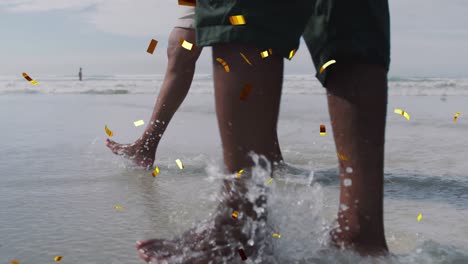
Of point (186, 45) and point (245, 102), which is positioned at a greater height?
point (245, 102)

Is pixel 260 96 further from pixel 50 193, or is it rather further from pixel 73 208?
pixel 50 193

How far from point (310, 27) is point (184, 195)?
854 millimetres

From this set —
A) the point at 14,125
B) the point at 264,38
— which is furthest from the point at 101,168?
the point at 14,125

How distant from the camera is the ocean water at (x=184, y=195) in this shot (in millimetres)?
1290

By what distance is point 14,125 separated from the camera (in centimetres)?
406

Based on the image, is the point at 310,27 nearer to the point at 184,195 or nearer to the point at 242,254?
the point at 242,254

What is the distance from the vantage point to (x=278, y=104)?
1.13 m

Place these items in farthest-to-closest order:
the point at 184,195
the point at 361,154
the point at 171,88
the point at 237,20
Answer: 1. the point at 171,88
2. the point at 184,195
3. the point at 361,154
4. the point at 237,20

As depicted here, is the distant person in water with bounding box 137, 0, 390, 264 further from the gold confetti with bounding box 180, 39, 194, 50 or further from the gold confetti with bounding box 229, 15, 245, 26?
the gold confetti with bounding box 180, 39, 194, 50

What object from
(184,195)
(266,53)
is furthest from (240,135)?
(184,195)

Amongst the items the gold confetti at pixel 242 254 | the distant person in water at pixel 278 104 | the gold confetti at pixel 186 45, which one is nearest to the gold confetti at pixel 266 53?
the distant person in water at pixel 278 104

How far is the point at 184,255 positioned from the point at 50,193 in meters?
0.98

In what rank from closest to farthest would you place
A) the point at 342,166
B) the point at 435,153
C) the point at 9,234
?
the point at 342,166, the point at 9,234, the point at 435,153

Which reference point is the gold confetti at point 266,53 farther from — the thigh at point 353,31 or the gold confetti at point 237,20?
the thigh at point 353,31
